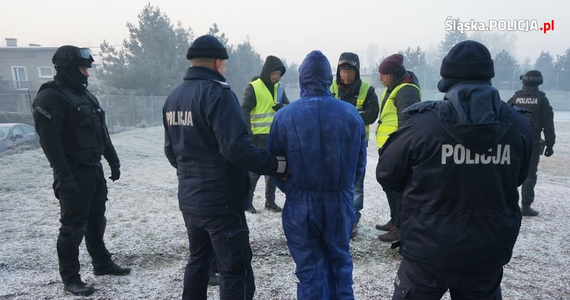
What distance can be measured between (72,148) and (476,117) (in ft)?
10.9

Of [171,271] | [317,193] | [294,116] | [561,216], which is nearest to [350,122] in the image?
[294,116]

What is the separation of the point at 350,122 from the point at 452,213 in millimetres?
1049

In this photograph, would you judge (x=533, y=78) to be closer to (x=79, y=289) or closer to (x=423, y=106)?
(x=423, y=106)

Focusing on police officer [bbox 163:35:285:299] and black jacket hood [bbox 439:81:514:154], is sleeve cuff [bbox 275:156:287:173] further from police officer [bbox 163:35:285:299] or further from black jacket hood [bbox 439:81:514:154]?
black jacket hood [bbox 439:81:514:154]

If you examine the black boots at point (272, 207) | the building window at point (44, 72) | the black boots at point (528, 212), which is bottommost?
the black boots at point (528, 212)

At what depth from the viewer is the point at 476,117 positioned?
1732 millimetres

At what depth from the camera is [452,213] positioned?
1.86 meters

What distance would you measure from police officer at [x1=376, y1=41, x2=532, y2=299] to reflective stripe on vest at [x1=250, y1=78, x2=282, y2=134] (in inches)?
125

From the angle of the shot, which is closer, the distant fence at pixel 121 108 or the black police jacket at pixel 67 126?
the black police jacket at pixel 67 126

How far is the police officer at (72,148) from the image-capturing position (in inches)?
120

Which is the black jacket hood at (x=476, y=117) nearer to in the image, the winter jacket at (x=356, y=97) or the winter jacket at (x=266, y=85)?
the winter jacket at (x=356, y=97)

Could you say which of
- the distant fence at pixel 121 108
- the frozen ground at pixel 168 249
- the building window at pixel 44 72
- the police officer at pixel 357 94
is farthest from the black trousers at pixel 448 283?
the building window at pixel 44 72

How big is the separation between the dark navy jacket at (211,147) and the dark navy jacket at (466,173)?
1.12 m

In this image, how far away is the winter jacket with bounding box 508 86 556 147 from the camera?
5133 millimetres
